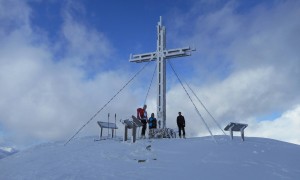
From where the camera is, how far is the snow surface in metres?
11.7

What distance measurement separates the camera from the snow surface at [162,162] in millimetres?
11742

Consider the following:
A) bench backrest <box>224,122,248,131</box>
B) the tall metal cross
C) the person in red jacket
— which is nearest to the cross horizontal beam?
the tall metal cross

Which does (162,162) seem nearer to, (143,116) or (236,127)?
(236,127)

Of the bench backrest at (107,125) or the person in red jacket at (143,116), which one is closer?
the person in red jacket at (143,116)

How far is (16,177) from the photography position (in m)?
13.1

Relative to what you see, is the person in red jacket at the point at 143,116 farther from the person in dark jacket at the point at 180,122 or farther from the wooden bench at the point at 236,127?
the wooden bench at the point at 236,127

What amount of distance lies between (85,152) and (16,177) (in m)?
3.20

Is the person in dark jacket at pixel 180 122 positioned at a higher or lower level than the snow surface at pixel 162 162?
higher

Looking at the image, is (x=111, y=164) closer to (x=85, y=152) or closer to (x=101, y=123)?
(x=85, y=152)

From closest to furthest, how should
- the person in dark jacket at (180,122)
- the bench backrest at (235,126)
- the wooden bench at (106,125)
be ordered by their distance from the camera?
the bench backrest at (235,126) < the person in dark jacket at (180,122) < the wooden bench at (106,125)

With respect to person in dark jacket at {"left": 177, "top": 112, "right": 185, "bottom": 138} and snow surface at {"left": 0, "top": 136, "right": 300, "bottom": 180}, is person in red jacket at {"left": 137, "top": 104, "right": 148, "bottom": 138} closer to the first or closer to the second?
person in dark jacket at {"left": 177, "top": 112, "right": 185, "bottom": 138}

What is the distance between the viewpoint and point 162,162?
1300 cm

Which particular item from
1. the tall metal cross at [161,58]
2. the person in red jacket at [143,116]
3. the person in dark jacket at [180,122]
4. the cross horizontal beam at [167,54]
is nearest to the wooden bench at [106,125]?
the person in red jacket at [143,116]

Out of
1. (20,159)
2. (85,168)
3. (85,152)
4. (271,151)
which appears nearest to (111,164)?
(85,168)
